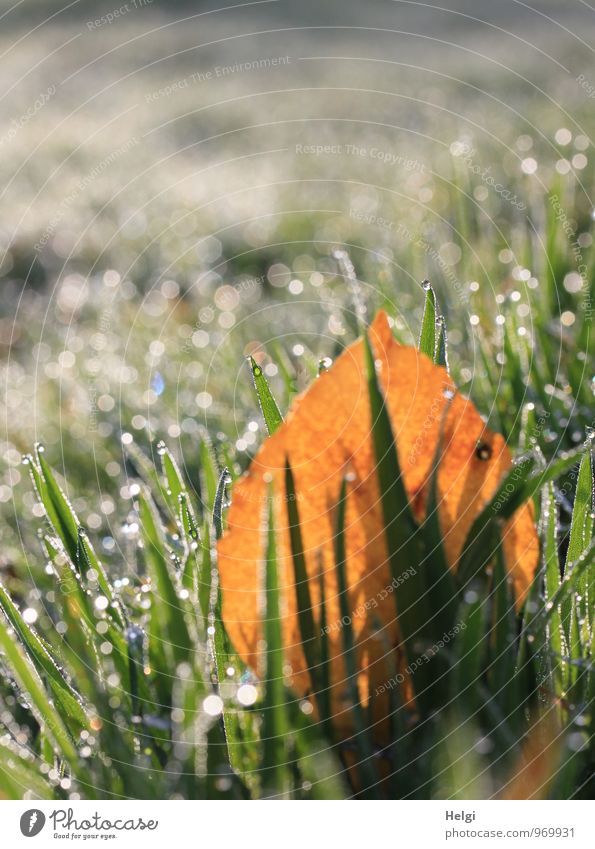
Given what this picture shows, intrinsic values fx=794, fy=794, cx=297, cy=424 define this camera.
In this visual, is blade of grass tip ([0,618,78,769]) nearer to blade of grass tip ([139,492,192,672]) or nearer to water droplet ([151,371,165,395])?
blade of grass tip ([139,492,192,672])

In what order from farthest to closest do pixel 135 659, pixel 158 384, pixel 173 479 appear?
pixel 158 384
pixel 173 479
pixel 135 659

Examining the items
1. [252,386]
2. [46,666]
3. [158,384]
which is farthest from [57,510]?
[158,384]

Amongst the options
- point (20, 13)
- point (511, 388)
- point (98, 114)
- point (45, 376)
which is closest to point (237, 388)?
point (511, 388)

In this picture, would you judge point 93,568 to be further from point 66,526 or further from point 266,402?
point 266,402

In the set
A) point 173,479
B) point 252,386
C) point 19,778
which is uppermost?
point 252,386

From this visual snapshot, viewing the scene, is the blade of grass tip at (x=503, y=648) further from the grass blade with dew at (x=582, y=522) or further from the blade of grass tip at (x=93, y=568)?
the blade of grass tip at (x=93, y=568)

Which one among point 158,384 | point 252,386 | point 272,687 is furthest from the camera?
point 158,384

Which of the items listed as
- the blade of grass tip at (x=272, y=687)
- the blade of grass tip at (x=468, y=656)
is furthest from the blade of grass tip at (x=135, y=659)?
the blade of grass tip at (x=468, y=656)
